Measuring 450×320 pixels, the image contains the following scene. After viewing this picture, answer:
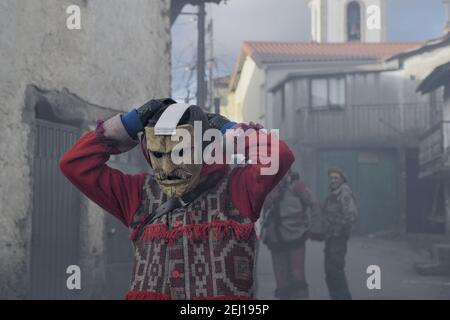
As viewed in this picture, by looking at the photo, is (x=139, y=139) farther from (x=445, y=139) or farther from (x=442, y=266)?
(x=445, y=139)

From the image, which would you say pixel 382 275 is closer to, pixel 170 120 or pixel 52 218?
pixel 52 218

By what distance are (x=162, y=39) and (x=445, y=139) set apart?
846cm

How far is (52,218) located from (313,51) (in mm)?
20572

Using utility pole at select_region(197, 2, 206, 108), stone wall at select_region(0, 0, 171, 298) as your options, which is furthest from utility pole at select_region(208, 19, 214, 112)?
stone wall at select_region(0, 0, 171, 298)

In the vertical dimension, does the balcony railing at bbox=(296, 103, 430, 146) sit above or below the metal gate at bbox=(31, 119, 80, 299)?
above

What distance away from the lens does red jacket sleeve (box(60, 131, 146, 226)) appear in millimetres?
2824

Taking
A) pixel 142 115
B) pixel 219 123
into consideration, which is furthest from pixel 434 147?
pixel 142 115

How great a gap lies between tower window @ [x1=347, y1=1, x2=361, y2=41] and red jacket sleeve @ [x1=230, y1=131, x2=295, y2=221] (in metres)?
35.3

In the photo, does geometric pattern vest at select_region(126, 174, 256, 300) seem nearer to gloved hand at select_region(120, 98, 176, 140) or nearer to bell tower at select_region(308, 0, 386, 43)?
gloved hand at select_region(120, 98, 176, 140)

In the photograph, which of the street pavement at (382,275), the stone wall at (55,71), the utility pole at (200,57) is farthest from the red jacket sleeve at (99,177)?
the utility pole at (200,57)

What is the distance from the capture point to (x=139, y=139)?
112 inches

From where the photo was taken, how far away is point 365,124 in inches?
896

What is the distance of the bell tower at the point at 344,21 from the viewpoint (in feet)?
119

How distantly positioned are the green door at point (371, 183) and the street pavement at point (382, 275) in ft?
10.7
